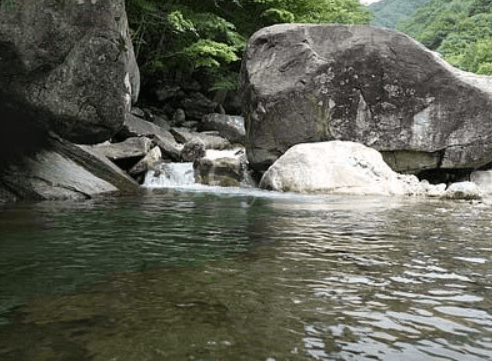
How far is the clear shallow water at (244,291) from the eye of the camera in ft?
5.65

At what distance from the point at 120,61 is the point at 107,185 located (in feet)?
9.88

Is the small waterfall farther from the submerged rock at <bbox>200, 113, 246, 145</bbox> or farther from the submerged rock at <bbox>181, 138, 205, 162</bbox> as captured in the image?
the submerged rock at <bbox>200, 113, 246, 145</bbox>

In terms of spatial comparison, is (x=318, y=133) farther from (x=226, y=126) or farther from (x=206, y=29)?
(x=226, y=126)

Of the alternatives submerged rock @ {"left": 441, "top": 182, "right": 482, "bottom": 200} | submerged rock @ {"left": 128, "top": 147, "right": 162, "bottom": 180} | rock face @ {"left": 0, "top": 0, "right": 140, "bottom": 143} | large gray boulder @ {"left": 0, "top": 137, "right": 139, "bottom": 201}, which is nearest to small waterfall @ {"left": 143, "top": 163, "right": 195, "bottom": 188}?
submerged rock @ {"left": 128, "top": 147, "right": 162, "bottom": 180}

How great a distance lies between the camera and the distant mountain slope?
6078 cm

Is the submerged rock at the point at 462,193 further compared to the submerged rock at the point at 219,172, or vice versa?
the submerged rock at the point at 219,172

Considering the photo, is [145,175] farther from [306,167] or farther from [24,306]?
[24,306]

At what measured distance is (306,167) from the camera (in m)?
10.1

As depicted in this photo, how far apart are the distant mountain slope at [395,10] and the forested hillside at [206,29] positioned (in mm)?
43131

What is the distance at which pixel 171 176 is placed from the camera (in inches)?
476

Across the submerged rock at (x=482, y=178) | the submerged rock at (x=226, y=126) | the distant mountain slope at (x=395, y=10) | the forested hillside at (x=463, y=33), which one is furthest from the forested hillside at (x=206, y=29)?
the distant mountain slope at (x=395, y=10)

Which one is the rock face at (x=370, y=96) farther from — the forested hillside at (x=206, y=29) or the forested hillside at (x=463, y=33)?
the forested hillside at (x=463, y=33)

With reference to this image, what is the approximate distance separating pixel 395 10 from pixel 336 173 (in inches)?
2486

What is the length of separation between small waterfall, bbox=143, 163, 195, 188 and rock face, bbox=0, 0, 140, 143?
4.83 m
